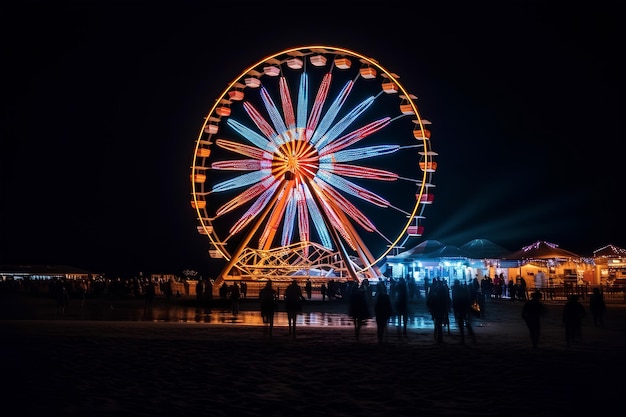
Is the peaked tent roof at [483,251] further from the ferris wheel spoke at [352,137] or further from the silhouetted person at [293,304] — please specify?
the silhouetted person at [293,304]

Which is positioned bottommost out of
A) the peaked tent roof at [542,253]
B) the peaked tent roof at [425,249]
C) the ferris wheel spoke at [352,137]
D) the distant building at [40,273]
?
the peaked tent roof at [542,253]

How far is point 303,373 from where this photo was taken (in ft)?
32.0

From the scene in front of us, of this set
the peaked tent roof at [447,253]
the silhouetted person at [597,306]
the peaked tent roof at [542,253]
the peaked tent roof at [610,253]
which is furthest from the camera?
the peaked tent roof at [447,253]

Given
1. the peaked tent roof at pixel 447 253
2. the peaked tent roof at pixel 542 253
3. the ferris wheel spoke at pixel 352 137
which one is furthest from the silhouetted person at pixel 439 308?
the peaked tent roof at pixel 447 253

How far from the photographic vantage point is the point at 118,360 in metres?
11.0

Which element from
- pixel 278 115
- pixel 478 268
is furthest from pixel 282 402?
pixel 478 268

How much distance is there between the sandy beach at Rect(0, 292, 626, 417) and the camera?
7.62m

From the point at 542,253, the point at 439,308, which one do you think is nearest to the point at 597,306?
the point at 439,308

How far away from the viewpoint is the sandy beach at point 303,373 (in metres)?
7.62

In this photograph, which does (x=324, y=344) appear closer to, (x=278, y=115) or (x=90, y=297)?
(x=278, y=115)

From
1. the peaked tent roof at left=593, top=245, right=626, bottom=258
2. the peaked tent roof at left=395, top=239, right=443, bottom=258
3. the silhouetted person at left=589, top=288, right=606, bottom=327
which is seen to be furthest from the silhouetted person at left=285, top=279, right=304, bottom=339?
the peaked tent roof at left=593, top=245, right=626, bottom=258

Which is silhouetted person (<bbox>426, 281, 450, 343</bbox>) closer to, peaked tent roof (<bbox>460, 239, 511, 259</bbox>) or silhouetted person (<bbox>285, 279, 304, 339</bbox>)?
silhouetted person (<bbox>285, 279, 304, 339</bbox>)

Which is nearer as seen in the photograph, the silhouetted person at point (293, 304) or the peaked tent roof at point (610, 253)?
the silhouetted person at point (293, 304)

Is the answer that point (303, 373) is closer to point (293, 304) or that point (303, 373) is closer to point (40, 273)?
point (293, 304)
